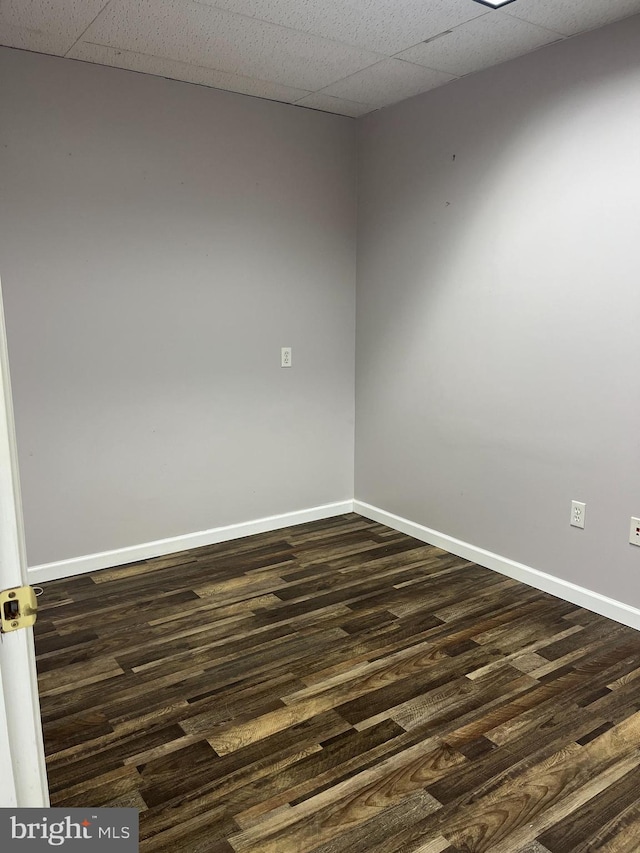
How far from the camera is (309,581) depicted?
329 centimetres

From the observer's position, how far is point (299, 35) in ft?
8.93

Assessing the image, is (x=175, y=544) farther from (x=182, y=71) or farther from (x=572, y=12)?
(x=572, y=12)

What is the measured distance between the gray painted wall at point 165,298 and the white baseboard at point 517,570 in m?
0.55

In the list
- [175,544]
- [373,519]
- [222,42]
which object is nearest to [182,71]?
[222,42]

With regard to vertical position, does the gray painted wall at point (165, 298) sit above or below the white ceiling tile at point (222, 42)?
below

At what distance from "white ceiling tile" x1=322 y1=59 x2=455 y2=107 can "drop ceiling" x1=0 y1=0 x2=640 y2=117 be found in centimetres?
1

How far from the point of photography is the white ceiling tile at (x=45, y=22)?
2443 mm

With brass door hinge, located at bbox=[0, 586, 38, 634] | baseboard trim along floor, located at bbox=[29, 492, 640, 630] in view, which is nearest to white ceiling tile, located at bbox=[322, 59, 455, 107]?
baseboard trim along floor, located at bbox=[29, 492, 640, 630]

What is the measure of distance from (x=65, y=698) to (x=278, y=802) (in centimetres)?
94

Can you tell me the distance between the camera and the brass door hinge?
0.90 metres

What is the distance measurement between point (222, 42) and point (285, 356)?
5.42 feet

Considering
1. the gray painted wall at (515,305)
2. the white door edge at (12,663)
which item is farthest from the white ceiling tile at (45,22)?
the white door edge at (12,663)

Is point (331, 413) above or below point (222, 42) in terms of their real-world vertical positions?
below

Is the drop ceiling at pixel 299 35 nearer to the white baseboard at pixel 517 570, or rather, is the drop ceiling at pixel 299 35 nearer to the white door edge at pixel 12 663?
the white door edge at pixel 12 663
